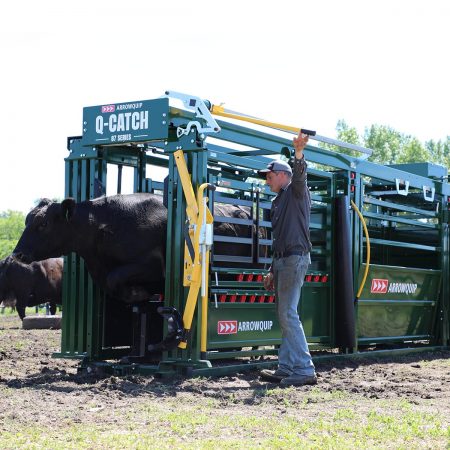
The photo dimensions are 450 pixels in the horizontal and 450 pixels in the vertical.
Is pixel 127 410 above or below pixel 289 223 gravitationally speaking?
below

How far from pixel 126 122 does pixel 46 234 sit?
1.52m

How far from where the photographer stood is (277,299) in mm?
8344

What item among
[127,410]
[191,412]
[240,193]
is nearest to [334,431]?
[191,412]

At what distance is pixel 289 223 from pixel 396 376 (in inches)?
91.2

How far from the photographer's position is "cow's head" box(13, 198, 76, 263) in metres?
9.13

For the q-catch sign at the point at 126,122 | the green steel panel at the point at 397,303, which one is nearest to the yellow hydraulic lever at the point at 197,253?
the q-catch sign at the point at 126,122

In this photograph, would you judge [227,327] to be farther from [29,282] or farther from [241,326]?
[29,282]

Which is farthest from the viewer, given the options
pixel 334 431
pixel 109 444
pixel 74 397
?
pixel 74 397

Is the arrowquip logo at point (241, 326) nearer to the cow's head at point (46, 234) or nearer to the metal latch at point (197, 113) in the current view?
the cow's head at point (46, 234)

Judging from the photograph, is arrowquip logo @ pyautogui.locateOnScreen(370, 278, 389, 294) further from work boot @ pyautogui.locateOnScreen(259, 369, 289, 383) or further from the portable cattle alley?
work boot @ pyautogui.locateOnScreen(259, 369, 289, 383)

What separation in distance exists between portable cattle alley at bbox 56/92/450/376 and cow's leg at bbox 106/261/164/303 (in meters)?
0.20

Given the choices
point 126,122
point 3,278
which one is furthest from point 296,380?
point 3,278

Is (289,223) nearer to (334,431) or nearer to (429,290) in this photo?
(334,431)

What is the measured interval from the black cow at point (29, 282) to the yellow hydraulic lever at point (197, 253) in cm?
1257
